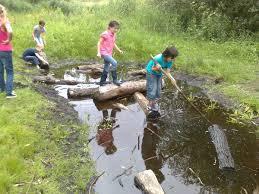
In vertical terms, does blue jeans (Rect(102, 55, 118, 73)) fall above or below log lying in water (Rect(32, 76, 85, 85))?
above

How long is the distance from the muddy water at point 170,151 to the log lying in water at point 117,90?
335 mm

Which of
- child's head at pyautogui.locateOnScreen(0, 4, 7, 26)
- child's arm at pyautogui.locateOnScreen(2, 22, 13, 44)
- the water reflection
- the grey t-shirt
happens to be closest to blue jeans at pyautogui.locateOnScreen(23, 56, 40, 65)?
the grey t-shirt

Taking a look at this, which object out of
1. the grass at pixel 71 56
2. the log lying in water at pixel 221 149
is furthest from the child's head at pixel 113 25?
the log lying in water at pixel 221 149

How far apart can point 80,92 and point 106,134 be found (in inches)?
96.7

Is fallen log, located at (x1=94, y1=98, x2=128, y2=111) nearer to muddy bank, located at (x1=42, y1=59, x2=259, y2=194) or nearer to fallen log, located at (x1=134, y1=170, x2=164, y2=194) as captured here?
muddy bank, located at (x1=42, y1=59, x2=259, y2=194)

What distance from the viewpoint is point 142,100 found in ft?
33.9

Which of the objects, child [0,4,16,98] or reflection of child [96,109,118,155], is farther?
child [0,4,16,98]

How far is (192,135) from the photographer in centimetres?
872

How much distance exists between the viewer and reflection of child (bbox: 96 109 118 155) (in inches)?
313

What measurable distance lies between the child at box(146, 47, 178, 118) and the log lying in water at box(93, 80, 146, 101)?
1.35 meters

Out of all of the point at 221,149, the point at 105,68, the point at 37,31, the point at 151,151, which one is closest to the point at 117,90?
the point at 105,68

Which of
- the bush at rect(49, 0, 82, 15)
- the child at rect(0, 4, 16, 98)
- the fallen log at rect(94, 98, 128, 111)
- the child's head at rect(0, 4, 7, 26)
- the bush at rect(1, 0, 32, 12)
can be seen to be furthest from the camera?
the bush at rect(49, 0, 82, 15)

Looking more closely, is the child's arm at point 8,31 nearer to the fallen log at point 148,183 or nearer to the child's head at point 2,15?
the child's head at point 2,15

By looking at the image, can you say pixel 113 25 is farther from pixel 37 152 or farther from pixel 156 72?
pixel 37 152
